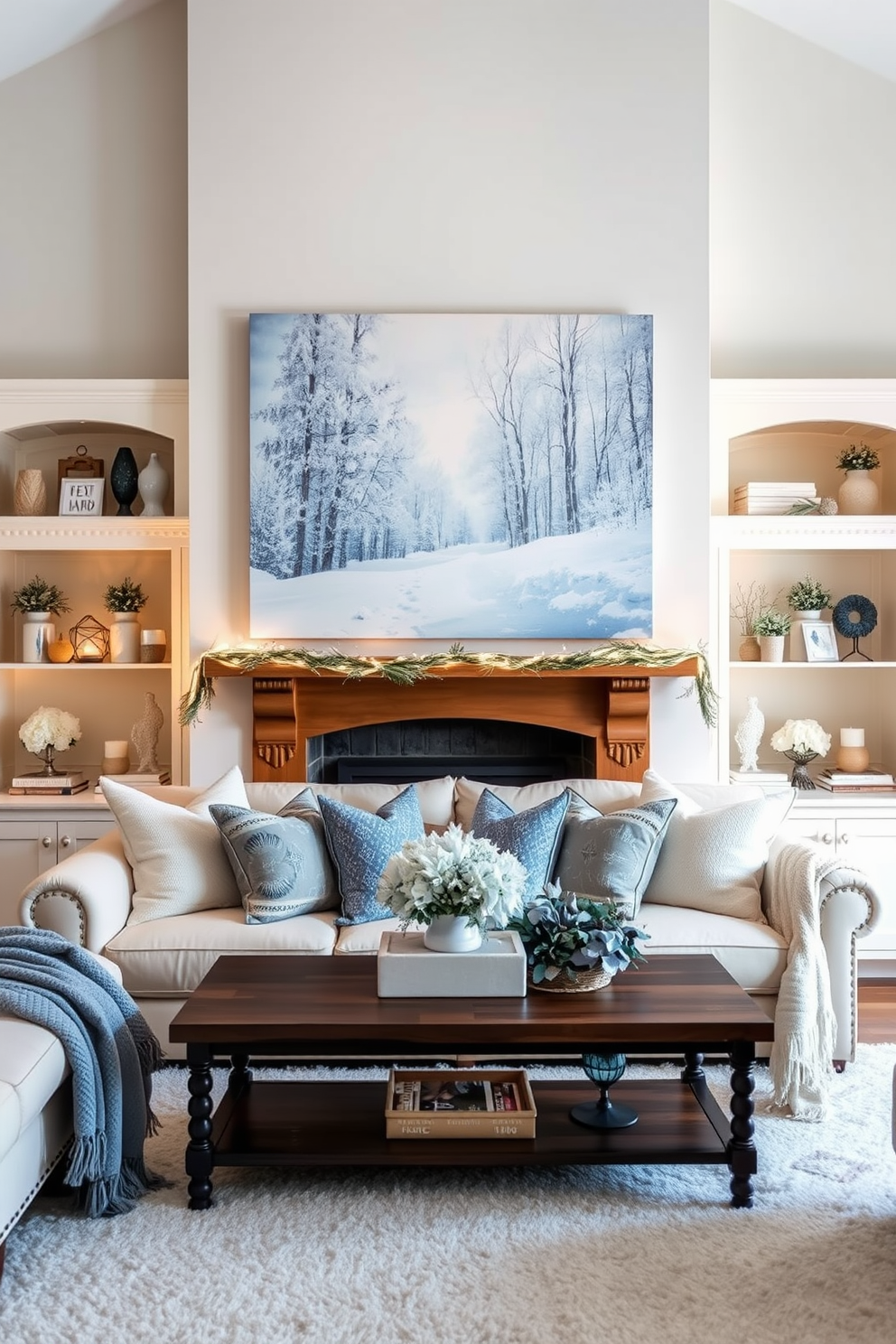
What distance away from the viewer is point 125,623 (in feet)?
15.3

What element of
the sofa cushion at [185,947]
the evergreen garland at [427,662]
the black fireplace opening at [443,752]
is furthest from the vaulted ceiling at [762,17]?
the sofa cushion at [185,947]

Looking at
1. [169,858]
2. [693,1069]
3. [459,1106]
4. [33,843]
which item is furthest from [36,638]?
[693,1069]

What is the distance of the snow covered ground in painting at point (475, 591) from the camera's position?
14.2 feet

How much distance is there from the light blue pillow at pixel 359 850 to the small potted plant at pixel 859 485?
2.46 metres

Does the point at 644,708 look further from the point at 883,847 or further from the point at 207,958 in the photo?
the point at 207,958

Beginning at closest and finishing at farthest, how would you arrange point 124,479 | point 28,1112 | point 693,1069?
point 28,1112, point 693,1069, point 124,479

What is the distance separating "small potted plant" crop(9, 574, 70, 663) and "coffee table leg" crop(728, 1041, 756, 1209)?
131 inches

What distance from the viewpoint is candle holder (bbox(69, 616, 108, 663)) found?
4801 mm

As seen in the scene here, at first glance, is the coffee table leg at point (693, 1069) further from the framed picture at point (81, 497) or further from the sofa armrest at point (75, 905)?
the framed picture at point (81, 497)

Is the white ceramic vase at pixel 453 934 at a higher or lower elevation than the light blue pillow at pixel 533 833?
lower

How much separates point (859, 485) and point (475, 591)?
5.61 ft

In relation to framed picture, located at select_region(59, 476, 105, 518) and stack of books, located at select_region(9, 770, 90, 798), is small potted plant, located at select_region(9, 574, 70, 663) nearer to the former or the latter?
framed picture, located at select_region(59, 476, 105, 518)

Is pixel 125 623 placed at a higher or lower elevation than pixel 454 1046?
higher

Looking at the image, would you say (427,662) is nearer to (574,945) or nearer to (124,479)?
(124,479)
